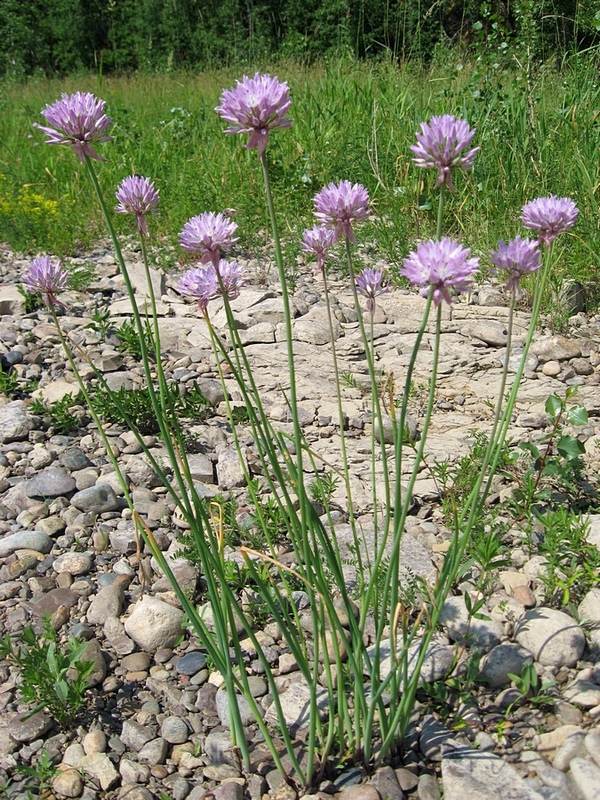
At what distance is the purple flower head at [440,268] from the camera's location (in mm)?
1160

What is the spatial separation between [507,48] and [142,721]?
4.84 metres

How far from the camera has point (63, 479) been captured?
263 cm

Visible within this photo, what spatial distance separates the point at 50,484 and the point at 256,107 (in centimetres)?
179

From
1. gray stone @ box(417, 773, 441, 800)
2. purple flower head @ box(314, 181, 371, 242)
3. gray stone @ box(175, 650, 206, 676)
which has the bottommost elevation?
gray stone @ box(175, 650, 206, 676)

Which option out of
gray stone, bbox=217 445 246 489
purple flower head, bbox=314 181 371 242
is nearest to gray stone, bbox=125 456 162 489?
gray stone, bbox=217 445 246 489

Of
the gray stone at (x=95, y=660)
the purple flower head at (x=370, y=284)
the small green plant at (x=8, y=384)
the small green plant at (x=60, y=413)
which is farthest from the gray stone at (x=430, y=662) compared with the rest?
the small green plant at (x=8, y=384)

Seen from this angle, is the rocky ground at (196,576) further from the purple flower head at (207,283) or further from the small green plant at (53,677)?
the purple flower head at (207,283)

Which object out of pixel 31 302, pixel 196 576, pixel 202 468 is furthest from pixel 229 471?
pixel 31 302

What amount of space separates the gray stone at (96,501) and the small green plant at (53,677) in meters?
0.67

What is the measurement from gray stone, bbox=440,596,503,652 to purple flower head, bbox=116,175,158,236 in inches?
47.1

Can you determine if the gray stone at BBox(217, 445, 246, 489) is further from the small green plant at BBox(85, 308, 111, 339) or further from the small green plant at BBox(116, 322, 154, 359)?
the small green plant at BBox(85, 308, 111, 339)

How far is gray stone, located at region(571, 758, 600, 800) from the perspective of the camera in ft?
4.73

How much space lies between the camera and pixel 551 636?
1.83m

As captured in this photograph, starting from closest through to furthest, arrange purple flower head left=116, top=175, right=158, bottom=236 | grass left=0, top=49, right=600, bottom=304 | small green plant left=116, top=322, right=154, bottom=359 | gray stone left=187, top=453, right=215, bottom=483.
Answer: purple flower head left=116, top=175, right=158, bottom=236 < gray stone left=187, top=453, right=215, bottom=483 < small green plant left=116, top=322, right=154, bottom=359 < grass left=0, top=49, right=600, bottom=304
